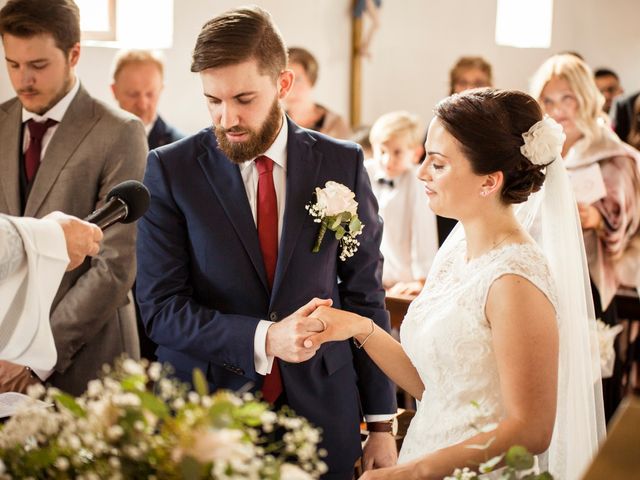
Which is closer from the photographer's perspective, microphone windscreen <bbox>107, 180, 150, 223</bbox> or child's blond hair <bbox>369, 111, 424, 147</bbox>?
microphone windscreen <bbox>107, 180, 150, 223</bbox>

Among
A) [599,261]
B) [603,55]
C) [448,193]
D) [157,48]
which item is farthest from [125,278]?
[603,55]

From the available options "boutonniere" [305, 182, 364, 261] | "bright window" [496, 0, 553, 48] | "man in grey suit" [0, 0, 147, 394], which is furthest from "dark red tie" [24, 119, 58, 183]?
"bright window" [496, 0, 553, 48]

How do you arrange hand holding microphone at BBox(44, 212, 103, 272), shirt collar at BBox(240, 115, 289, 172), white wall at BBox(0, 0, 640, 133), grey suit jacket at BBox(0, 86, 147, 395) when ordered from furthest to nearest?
white wall at BBox(0, 0, 640, 133) → grey suit jacket at BBox(0, 86, 147, 395) → shirt collar at BBox(240, 115, 289, 172) → hand holding microphone at BBox(44, 212, 103, 272)

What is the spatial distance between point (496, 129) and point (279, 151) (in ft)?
1.95

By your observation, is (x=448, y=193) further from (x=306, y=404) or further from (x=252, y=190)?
(x=306, y=404)

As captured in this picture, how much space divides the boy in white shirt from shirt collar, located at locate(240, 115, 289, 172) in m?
2.44

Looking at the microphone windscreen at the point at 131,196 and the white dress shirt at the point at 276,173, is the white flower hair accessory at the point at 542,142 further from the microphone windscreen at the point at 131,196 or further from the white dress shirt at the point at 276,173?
the microphone windscreen at the point at 131,196

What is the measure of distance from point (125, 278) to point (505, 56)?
7.64 m

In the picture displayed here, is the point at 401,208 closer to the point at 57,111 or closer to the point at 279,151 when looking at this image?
the point at 57,111

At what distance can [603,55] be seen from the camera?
11.0m

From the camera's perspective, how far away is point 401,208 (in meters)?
5.03

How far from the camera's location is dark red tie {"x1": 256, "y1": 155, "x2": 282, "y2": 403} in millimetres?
2377

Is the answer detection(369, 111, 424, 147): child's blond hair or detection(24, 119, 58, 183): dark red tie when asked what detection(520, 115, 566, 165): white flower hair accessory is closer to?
detection(24, 119, 58, 183): dark red tie

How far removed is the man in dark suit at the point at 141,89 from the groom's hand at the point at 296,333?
9.07ft
